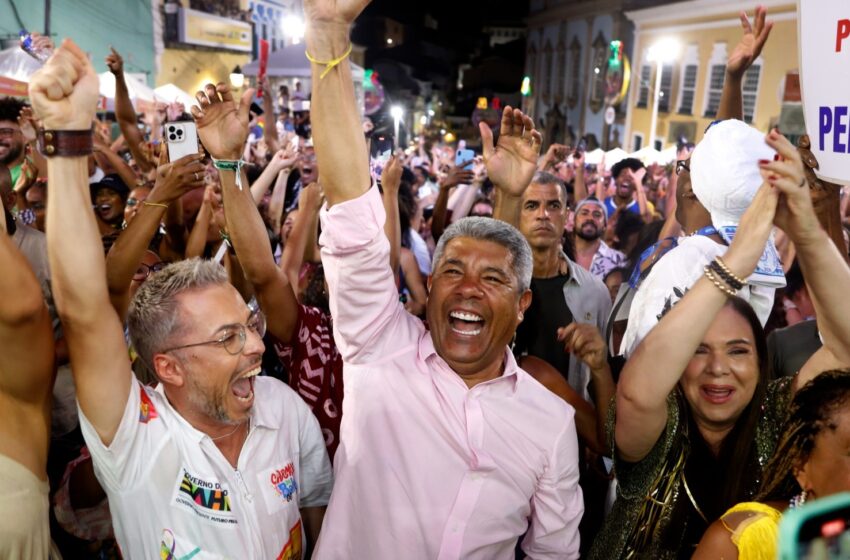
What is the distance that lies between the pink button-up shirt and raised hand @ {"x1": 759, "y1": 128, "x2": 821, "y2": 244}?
31.3 inches

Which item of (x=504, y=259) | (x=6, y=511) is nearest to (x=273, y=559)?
(x=6, y=511)

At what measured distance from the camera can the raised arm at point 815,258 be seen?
5.56ft

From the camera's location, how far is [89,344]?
162 centimetres

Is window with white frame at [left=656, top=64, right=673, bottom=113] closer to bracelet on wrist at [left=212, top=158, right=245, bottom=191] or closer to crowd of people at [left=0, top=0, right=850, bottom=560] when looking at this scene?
crowd of people at [left=0, top=0, right=850, bottom=560]

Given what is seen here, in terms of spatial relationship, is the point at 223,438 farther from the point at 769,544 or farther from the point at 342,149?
the point at 769,544

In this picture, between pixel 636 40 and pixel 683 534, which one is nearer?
pixel 683 534

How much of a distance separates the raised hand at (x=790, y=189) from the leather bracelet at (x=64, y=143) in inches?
61.9

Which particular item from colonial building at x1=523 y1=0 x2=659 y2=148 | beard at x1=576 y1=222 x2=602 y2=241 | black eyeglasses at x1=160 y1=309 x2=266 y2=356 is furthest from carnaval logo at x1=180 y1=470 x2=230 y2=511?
colonial building at x1=523 y1=0 x2=659 y2=148

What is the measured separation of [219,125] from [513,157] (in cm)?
113

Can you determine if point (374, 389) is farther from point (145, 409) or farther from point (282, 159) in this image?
point (282, 159)

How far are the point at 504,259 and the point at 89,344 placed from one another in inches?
44.9

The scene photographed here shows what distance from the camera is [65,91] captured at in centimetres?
157

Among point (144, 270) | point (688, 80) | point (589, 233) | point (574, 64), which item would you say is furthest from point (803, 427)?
point (574, 64)

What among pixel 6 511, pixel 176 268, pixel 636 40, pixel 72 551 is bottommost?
pixel 72 551
